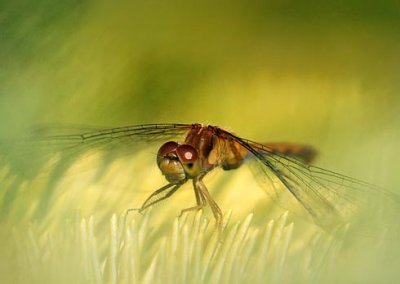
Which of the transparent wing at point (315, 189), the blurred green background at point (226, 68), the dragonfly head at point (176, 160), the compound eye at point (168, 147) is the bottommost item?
the transparent wing at point (315, 189)

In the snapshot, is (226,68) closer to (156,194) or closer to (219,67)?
(219,67)

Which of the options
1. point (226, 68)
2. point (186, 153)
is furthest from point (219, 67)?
point (186, 153)

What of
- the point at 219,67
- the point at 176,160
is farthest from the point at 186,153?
the point at 219,67

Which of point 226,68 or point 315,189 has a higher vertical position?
point 226,68

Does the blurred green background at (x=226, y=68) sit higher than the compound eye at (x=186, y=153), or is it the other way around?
the blurred green background at (x=226, y=68)
